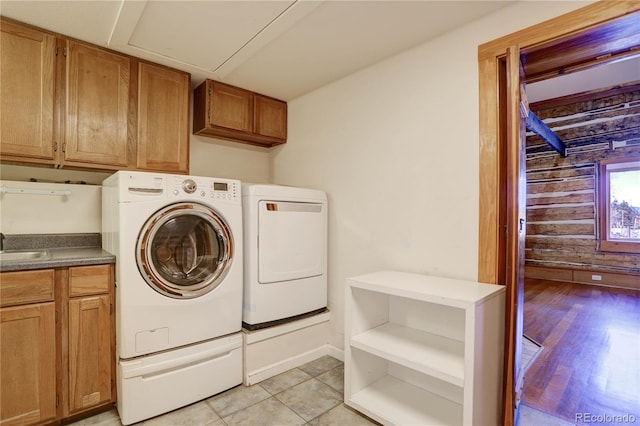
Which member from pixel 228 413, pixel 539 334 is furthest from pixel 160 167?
pixel 539 334

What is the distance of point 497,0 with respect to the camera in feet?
5.36

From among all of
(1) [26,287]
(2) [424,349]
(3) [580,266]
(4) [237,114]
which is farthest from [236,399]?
(3) [580,266]

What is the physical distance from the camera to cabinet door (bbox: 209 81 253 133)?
103 inches

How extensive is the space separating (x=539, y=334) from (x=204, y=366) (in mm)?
3039

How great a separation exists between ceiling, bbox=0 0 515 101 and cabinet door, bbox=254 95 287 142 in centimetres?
51

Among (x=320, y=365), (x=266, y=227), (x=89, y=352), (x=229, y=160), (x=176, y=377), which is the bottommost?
(x=320, y=365)

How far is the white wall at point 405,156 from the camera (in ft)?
5.96

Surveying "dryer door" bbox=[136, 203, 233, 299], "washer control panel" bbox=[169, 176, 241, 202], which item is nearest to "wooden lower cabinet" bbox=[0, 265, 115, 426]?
"dryer door" bbox=[136, 203, 233, 299]

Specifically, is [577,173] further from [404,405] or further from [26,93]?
[26,93]

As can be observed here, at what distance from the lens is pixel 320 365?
2398 millimetres

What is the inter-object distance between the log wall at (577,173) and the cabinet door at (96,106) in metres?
5.63

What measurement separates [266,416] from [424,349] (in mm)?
972

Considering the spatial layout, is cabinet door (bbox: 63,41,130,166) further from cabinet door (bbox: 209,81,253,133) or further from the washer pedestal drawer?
the washer pedestal drawer

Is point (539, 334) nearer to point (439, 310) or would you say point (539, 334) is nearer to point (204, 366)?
point (439, 310)
